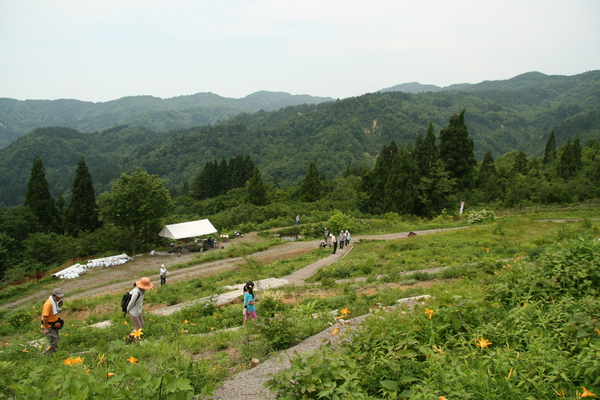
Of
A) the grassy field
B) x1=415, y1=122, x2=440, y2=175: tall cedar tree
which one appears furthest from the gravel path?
x1=415, y1=122, x2=440, y2=175: tall cedar tree

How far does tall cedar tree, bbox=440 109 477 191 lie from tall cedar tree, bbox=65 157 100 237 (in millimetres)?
39037

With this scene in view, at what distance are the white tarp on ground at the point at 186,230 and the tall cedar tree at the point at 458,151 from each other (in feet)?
87.5

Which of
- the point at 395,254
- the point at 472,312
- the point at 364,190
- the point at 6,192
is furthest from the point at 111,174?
the point at 472,312

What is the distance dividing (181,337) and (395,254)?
520 inches

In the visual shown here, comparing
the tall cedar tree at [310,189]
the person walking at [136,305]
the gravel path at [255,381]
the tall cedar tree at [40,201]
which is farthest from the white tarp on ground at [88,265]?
the tall cedar tree at [310,189]

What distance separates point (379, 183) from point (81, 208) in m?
34.2

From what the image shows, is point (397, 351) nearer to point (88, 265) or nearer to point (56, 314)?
point (56, 314)

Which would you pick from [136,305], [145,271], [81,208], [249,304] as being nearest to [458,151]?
[145,271]

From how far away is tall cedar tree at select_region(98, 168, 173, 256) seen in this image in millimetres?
28859

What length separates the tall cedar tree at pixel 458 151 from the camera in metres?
40.2

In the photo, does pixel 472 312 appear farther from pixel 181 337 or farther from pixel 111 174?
Result: pixel 111 174

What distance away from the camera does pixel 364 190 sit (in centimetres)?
5128

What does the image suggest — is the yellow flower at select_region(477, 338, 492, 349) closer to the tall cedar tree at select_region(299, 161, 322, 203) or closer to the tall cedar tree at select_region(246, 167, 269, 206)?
the tall cedar tree at select_region(299, 161, 322, 203)

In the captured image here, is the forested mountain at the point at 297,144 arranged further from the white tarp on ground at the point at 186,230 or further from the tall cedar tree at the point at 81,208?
the white tarp on ground at the point at 186,230
